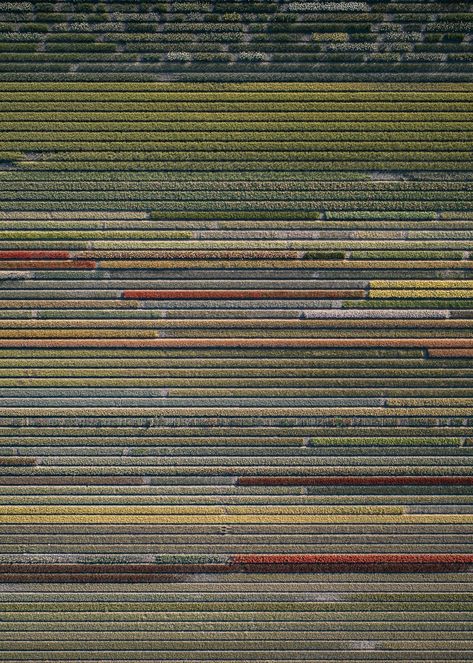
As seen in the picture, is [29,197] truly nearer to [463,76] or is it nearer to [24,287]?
[24,287]

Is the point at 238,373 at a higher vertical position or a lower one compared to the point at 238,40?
lower

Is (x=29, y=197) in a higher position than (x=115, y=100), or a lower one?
lower

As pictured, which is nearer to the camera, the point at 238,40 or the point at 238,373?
the point at 238,40

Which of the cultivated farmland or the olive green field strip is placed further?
the cultivated farmland

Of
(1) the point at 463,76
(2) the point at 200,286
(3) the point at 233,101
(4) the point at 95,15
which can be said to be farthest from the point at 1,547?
(1) the point at 463,76

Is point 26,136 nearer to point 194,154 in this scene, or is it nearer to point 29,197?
point 29,197

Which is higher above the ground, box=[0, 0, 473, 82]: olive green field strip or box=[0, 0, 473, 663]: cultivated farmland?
box=[0, 0, 473, 82]: olive green field strip

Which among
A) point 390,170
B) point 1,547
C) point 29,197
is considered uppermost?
point 390,170
